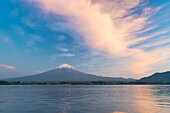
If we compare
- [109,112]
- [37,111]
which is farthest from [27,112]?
[109,112]

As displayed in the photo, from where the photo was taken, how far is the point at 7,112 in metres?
29.2

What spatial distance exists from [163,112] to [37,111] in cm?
2320

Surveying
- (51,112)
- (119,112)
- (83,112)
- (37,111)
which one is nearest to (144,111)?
(119,112)

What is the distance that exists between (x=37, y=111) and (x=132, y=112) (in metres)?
17.7

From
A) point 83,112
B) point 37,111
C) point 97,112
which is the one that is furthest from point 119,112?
point 37,111

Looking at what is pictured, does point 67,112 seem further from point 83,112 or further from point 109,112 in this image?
point 109,112

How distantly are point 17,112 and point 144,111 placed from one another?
24.0 m

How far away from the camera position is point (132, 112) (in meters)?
28.7

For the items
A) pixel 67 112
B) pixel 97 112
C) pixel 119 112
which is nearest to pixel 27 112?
pixel 67 112

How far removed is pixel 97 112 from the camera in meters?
28.4

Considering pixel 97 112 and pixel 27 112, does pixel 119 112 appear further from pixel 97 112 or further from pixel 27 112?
pixel 27 112

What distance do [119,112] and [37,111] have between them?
50.1 feet

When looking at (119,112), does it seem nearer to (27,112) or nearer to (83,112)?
(83,112)

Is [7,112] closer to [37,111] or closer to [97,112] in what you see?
[37,111]
